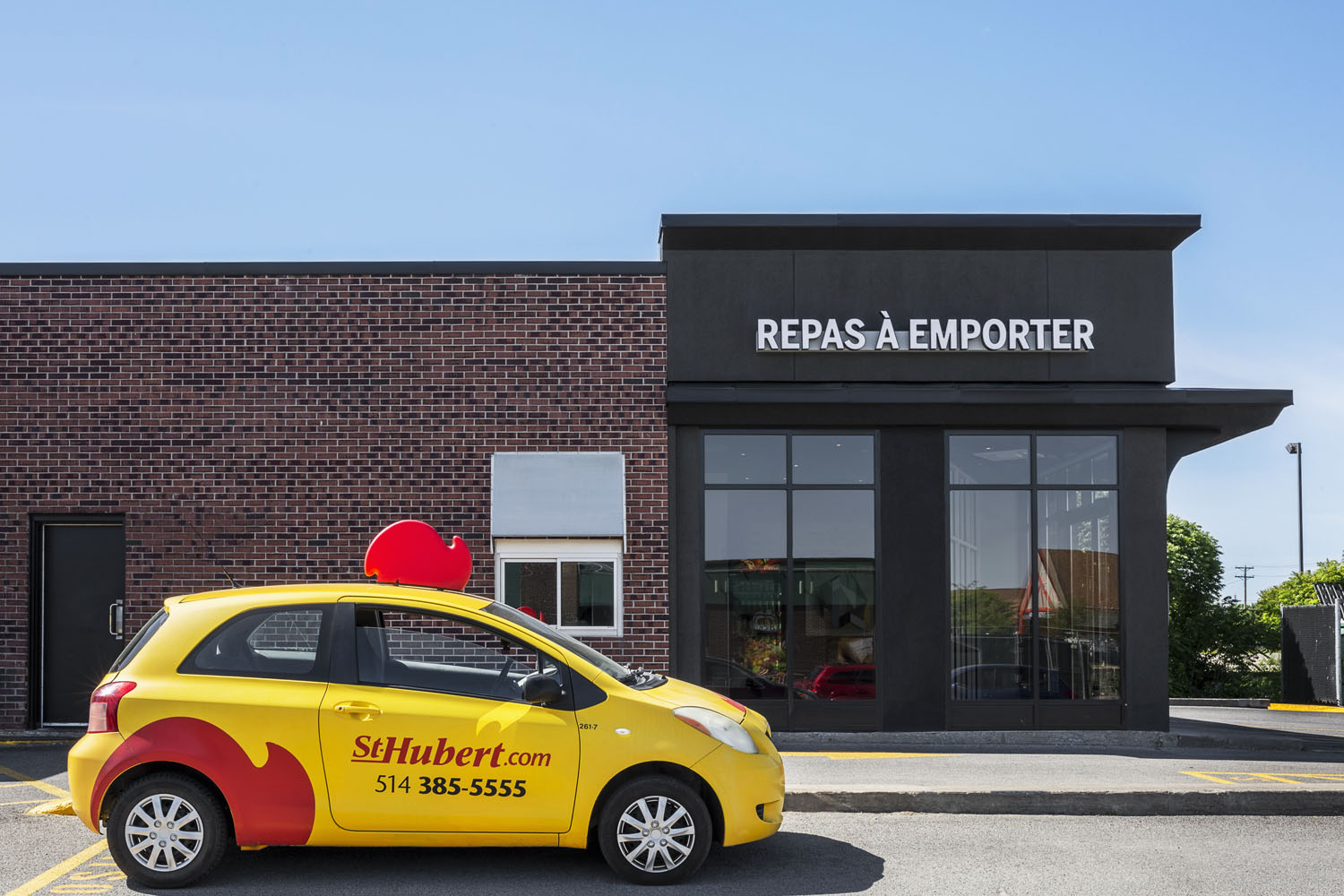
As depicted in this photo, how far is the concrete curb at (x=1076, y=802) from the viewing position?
821cm

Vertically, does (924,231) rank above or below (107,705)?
above

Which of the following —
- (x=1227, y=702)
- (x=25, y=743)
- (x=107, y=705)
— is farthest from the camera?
(x=1227, y=702)

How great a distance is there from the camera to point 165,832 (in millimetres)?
6258

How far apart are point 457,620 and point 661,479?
6401 millimetres

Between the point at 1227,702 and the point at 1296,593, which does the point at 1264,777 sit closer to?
the point at 1227,702

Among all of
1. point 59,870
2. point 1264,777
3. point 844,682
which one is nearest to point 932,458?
point 844,682

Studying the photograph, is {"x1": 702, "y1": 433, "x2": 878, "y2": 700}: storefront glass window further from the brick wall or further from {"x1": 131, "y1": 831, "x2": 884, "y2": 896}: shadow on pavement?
{"x1": 131, "y1": 831, "x2": 884, "y2": 896}: shadow on pavement

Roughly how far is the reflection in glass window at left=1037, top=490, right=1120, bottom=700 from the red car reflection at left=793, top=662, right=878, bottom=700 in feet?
6.02

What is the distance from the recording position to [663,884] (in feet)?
20.9

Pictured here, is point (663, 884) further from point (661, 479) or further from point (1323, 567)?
point (1323, 567)

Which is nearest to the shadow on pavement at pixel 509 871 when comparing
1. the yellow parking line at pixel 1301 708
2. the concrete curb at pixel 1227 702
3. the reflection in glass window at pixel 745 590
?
the reflection in glass window at pixel 745 590

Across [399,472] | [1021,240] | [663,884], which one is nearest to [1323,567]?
[1021,240]

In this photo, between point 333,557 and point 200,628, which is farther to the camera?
point 333,557

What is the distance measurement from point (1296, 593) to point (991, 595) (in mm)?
33656
